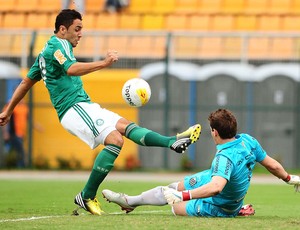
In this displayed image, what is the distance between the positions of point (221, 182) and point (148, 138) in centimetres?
133

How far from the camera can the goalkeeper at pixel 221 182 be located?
935cm

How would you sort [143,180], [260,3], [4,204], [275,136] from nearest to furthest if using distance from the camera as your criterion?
[4,204]
[143,180]
[275,136]
[260,3]

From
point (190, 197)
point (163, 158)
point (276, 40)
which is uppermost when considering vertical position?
point (276, 40)

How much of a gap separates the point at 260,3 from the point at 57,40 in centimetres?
1670

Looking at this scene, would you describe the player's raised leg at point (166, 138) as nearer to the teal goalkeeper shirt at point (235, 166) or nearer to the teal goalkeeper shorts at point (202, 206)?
the teal goalkeeper shorts at point (202, 206)

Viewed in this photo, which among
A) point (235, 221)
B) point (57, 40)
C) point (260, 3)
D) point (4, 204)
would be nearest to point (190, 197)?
point (235, 221)

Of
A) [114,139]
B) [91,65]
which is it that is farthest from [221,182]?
[91,65]

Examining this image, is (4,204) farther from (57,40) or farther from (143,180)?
(143,180)

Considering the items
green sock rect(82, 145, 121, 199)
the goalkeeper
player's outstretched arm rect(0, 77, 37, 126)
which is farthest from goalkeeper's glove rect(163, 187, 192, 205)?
player's outstretched arm rect(0, 77, 37, 126)

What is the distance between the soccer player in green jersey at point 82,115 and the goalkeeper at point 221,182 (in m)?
0.31

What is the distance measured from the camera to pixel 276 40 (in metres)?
23.0

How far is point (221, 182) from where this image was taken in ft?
30.8

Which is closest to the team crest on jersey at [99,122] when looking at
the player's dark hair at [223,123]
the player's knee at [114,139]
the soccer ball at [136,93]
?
the player's knee at [114,139]

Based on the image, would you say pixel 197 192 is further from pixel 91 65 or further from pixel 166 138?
pixel 91 65
